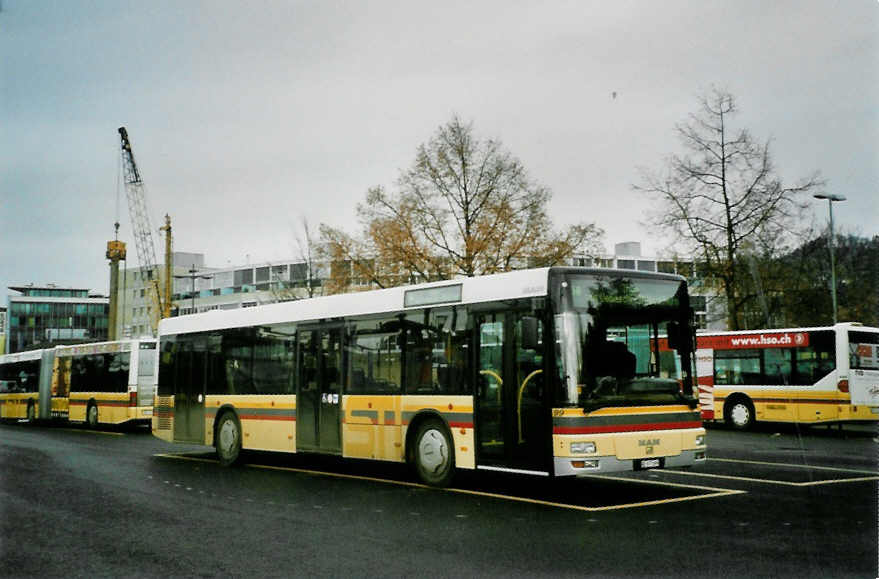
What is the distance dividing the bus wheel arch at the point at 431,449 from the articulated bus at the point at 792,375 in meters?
14.1

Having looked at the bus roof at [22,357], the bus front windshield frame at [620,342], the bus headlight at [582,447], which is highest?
the bus roof at [22,357]

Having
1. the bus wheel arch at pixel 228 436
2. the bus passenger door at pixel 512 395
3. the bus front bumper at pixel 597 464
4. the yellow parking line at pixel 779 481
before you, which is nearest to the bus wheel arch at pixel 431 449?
the bus passenger door at pixel 512 395

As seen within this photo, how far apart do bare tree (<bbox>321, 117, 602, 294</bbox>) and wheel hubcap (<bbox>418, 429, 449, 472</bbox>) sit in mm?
28104

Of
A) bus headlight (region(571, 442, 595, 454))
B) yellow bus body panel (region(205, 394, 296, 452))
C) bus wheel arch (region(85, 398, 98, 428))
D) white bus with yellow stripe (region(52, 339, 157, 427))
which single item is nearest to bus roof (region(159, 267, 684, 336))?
yellow bus body panel (region(205, 394, 296, 452))

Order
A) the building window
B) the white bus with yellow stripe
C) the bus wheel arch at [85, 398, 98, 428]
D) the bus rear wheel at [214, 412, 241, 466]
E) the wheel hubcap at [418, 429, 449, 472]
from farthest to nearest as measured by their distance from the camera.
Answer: the building window
the bus wheel arch at [85, 398, 98, 428]
the white bus with yellow stripe
the bus rear wheel at [214, 412, 241, 466]
the wheel hubcap at [418, 429, 449, 472]

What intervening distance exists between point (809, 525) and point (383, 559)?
4586 mm

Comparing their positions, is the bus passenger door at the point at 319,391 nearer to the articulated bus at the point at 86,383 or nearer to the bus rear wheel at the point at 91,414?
the articulated bus at the point at 86,383

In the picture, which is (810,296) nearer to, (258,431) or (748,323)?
(748,323)

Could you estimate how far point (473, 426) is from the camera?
1262cm

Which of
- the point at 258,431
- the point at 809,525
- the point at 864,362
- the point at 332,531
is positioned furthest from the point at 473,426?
the point at 864,362

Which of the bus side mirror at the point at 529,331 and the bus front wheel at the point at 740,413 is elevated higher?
the bus side mirror at the point at 529,331

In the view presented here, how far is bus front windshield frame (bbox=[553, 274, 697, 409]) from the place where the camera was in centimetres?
1134

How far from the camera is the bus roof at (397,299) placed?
12180 mm

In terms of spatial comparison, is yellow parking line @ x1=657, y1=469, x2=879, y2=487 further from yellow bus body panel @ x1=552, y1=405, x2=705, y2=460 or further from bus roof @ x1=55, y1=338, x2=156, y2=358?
bus roof @ x1=55, y1=338, x2=156, y2=358
